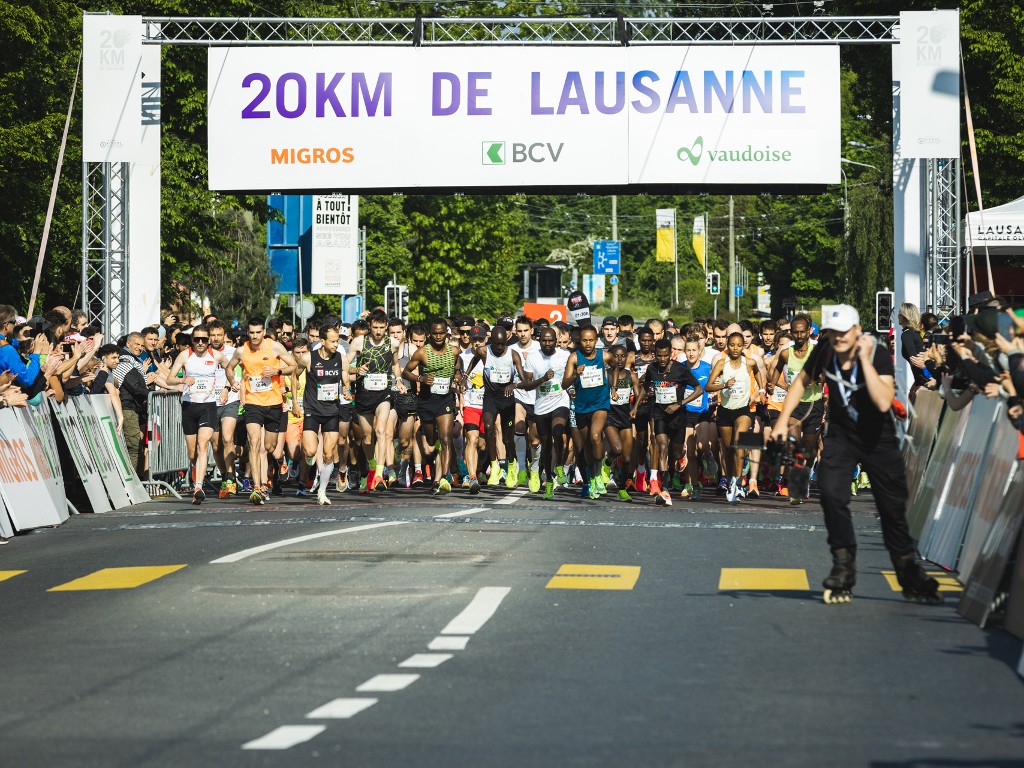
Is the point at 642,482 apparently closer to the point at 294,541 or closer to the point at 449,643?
the point at 294,541

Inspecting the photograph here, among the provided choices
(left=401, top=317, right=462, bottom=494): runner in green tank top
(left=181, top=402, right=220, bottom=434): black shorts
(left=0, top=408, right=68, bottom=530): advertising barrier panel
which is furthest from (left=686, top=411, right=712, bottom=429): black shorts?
(left=0, top=408, right=68, bottom=530): advertising barrier panel

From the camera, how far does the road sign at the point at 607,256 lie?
84.1 meters

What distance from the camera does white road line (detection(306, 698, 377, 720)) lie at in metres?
7.58

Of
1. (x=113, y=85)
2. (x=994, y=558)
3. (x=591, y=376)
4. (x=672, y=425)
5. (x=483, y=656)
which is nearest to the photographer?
(x=483, y=656)

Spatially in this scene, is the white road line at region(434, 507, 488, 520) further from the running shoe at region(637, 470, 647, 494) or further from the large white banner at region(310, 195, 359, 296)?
the large white banner at region(310, 195, 359, 296)

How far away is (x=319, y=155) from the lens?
2664cm

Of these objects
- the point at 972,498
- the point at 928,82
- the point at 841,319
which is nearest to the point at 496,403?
the point at 972,498

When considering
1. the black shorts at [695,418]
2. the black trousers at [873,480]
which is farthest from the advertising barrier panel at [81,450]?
the black trousers at [873,480]

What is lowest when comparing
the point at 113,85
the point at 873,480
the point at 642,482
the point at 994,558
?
the point at 642,482

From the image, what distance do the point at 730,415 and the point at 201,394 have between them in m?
6.08

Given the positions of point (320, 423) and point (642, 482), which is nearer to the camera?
point (320, 423)

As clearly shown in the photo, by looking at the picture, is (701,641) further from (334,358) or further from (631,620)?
(334,358)

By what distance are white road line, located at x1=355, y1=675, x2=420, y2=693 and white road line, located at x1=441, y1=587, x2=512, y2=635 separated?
54.8 inches

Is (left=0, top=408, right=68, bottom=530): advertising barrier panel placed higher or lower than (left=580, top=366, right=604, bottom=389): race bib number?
lower
